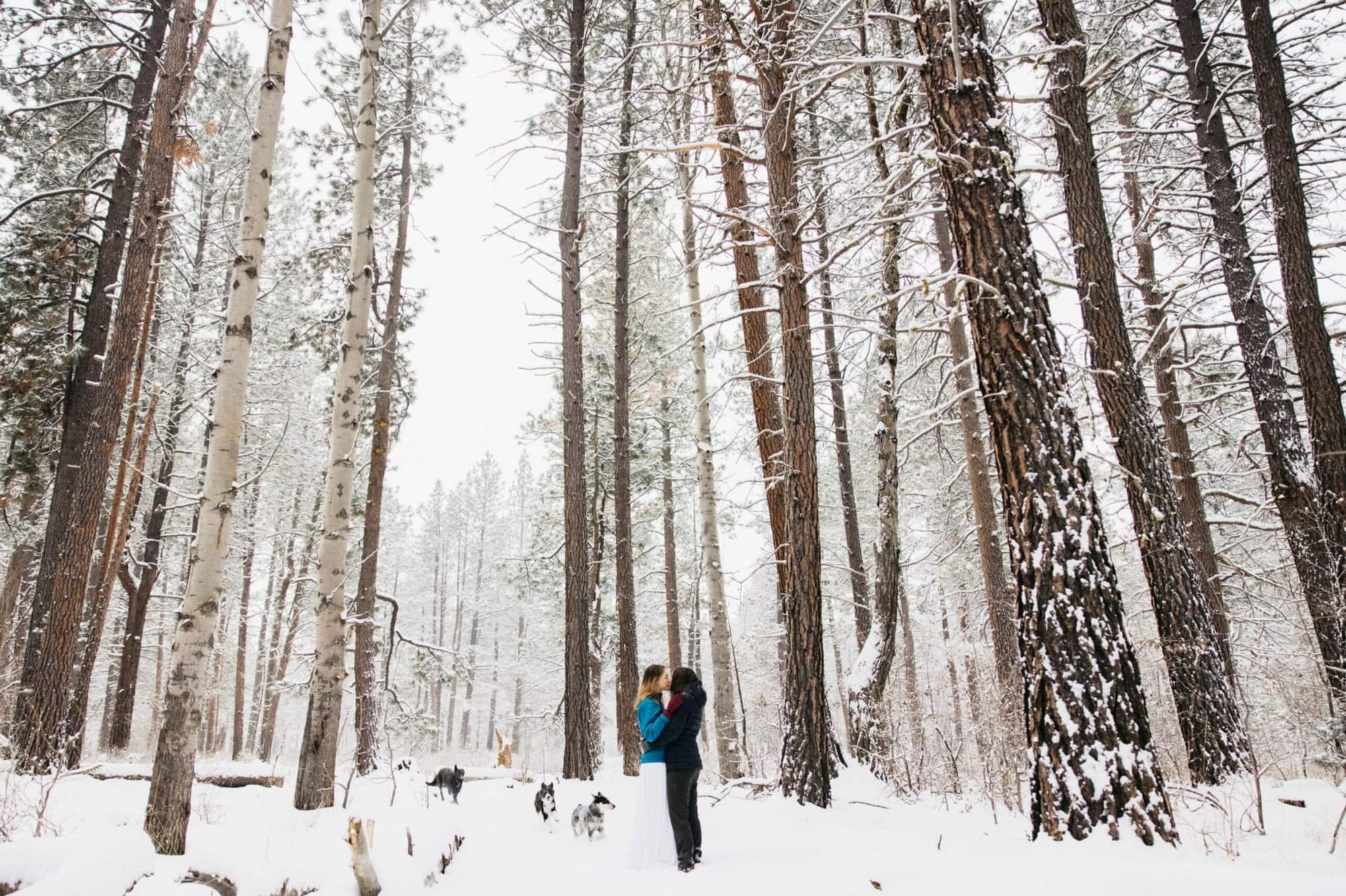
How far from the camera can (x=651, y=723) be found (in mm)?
4840

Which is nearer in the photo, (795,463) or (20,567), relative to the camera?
(795,463)

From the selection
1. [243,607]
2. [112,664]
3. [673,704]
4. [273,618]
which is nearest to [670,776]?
[673,704]

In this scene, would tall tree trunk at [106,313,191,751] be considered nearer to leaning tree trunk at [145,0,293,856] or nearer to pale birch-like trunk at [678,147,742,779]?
leaning tree trunk at [145,0,293,856]

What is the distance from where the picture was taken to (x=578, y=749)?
28.2ft

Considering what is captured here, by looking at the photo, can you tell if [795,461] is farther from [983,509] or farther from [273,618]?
[273,618]

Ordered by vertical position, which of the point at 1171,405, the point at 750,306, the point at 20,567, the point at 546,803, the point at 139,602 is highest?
the point at 750,306

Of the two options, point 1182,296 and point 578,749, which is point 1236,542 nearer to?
point 1182,296

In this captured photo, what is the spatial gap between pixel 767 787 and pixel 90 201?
582 inches

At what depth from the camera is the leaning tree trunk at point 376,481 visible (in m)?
10.9

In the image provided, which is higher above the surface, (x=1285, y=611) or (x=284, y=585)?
(x=284, y=585)

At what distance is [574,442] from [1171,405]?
29.3ft

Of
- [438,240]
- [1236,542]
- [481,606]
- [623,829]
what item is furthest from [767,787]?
→ [481,606]

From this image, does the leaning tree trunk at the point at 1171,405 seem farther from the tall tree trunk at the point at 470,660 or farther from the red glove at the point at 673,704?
the tall tree trunk at the point at 470,660

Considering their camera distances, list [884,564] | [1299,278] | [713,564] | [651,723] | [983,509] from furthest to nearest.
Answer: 1. [713,564]
2. [983,509]
3. [884,564]
4. [1299,278]
5. [651,723]
